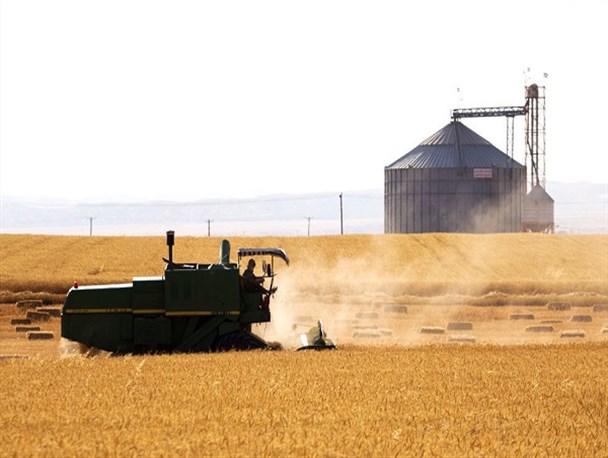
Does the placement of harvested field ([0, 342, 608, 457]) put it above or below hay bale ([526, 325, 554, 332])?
above

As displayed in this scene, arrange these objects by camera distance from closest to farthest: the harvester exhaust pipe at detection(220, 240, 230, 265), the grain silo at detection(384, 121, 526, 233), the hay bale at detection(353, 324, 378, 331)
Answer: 1. the harvester exhaust pipe at detection(220, 240, 230, 265)
2. the hay bale at detection(353, 324, 378, 331)
3. the grain silo at detection(384, 121, 526, 233)

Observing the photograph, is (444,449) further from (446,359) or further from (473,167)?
(473,167)

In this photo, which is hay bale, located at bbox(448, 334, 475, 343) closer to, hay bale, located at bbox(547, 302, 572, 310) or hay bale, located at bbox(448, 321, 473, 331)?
hay bale, located at bbox(448, 321, 473, 331)

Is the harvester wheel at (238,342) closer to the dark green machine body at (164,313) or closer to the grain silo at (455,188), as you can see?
the dark green machine body at (164,313)

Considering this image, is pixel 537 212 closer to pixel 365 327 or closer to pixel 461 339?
pixel 365 327

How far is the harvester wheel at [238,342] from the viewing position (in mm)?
28641

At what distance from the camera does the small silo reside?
372 ft

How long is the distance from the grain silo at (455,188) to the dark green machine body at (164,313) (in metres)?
79.6

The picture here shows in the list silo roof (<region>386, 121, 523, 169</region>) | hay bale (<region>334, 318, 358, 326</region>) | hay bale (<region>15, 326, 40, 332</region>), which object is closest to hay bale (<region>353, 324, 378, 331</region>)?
hay bale (<region>334, 318, 358, 326</region>)

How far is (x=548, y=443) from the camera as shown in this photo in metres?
16.6

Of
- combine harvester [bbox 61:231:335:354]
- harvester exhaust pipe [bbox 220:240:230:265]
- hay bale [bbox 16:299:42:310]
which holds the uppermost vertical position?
harvester exhaust pipe [bbox 220:240:230:265]

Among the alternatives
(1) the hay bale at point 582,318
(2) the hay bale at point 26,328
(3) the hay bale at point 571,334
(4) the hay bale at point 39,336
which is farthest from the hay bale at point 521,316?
(4) the hay bale at point 39,336

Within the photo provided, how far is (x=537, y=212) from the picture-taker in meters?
114

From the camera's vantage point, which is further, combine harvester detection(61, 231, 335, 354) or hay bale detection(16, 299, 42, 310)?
hay bale detection(16, 299, 42, 310)
